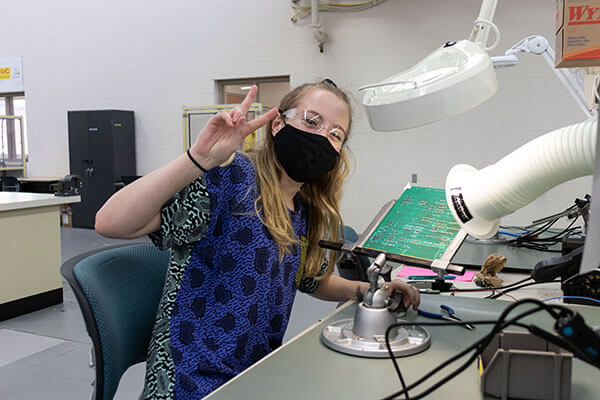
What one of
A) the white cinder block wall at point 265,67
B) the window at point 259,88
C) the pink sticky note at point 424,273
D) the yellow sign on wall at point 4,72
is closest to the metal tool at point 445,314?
the pink sticky note at point 424,273

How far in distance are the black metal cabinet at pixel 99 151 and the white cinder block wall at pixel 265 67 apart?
0.70ft

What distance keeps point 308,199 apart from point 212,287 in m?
0.38

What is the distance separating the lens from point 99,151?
6.35 metres

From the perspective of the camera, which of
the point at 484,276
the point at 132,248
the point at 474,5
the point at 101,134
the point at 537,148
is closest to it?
the point at 537,148

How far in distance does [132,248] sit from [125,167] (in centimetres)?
552

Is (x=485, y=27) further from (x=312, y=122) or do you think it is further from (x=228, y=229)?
(x=228, y=229)

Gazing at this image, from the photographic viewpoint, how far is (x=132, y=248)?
3.97 ft

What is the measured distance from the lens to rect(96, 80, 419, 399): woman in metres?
0.94

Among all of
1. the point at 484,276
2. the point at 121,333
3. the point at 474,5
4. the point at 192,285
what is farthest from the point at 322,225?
the point at 474,5

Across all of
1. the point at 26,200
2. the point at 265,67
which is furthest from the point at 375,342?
the point at 265,67

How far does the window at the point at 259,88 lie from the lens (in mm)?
5902

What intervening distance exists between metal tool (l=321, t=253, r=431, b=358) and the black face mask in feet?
0.97

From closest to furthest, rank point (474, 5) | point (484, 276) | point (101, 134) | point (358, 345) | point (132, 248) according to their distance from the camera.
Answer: point (358, 345)
point (132, 248)
point (484, 276)
point (474, 5)
point (101, 134)

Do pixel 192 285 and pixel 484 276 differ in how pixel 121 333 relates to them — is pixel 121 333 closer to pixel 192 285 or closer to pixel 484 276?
pixel 192 285
